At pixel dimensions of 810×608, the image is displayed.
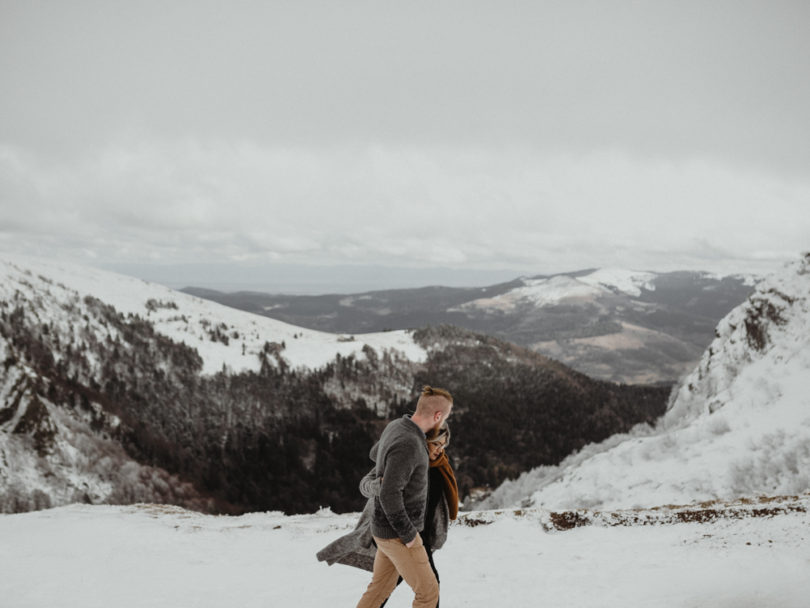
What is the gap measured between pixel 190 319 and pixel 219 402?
172ft

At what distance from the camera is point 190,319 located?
157125 millimetres

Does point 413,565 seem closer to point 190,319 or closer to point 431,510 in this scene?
point 431,510

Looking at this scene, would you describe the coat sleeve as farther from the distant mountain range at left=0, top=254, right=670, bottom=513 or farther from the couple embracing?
the distant mountain range at left=0, top=254, right=670, bottom=513

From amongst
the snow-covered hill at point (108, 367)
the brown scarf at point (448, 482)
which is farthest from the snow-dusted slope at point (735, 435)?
the snow-covered hill at point (108, 367)

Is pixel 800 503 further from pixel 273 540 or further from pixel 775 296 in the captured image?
pixel 775 296

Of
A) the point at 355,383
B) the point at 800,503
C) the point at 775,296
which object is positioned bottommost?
the point at 355,383

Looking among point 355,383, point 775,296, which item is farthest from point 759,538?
point 355,383

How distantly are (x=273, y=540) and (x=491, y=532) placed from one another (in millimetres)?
6524

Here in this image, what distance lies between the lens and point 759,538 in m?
8.88

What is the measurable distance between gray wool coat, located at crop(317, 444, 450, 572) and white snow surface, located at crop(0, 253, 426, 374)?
126 m

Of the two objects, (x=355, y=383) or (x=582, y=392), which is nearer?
(x=355, y=383)

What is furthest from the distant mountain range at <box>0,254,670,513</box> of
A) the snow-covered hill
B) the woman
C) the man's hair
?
the man's hair

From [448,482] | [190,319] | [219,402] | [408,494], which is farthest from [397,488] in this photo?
[190,319]

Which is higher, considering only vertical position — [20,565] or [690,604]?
[690,604]
